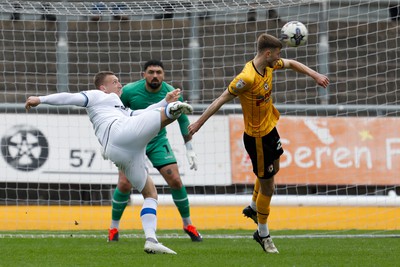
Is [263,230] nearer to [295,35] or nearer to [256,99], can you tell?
[256,99]

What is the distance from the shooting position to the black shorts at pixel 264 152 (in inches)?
372

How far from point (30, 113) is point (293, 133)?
164 inches

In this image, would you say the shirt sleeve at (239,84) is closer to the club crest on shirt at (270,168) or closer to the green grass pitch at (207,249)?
the club crest on shirt at (270,168)

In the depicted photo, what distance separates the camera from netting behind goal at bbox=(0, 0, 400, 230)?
14375 millimetres

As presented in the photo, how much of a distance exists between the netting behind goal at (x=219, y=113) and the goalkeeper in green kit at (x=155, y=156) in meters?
1.96

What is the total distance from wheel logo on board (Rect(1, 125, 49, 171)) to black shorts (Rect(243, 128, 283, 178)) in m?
5.62

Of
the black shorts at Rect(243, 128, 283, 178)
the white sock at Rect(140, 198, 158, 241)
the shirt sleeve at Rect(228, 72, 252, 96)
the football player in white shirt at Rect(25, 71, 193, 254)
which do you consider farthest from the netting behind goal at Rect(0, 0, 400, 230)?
the white sock at Rect(140, 198, 158, 241)

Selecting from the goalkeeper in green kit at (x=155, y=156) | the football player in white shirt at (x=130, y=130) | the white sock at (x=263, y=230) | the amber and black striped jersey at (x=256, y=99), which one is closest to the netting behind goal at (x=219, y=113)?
the goalkeeper in green kit at (x=155, y=156)

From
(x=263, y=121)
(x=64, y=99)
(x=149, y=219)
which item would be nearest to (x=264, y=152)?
(x=263, y=121)

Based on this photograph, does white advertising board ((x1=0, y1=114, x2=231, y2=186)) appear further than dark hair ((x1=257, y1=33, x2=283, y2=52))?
Yes

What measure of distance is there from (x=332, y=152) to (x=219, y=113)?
1934 mm

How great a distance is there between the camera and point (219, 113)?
50.0ft

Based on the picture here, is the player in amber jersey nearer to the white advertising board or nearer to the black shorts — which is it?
the black shorts

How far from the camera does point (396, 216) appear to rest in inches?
562
